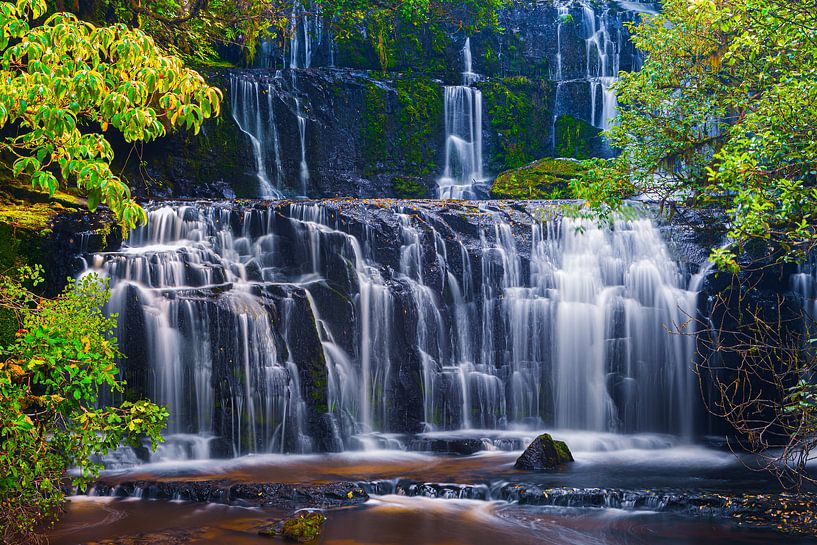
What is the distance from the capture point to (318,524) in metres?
9.55

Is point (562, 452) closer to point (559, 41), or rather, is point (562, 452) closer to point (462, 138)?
point (462, 138)

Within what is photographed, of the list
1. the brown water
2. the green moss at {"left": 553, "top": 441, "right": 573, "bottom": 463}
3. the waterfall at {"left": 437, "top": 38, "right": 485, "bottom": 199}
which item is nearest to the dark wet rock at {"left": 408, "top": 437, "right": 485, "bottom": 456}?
the green moss at {"left": 553, "top": 441, "right": 573, "bottom": 463}

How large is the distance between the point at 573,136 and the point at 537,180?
525 cm

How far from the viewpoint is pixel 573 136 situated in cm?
2531

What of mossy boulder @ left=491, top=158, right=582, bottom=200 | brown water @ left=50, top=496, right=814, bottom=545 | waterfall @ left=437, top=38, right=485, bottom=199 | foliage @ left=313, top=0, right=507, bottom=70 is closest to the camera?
brown water @ left=50, top=496, right=814, bottom=545

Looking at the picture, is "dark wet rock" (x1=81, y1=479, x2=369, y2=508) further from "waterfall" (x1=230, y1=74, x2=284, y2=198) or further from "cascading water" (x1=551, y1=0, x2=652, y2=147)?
"cascading water" (x1=551, y1=0, x2=652, y2=147)

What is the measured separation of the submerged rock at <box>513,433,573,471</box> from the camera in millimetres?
12352

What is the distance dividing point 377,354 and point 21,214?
732 centimetres

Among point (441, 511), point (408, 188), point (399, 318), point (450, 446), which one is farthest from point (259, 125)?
point (441, 511)

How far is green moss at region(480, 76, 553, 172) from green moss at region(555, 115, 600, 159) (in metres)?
0.39

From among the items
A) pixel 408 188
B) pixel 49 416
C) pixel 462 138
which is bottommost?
pixel 49 416

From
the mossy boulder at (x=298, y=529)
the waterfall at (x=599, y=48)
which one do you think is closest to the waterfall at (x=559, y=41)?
the waterfall at (x=599, y=48)

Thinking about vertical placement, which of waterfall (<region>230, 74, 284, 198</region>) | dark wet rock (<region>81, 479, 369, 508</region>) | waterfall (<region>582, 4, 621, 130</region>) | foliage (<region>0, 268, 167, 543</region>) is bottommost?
dark wet rock (<region>81, 479, 369, 508</region>)

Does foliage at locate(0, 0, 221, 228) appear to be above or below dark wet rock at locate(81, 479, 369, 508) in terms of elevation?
above
